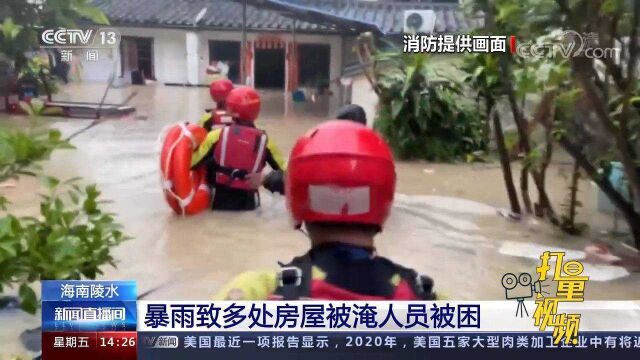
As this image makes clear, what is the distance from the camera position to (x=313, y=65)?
2.07 m

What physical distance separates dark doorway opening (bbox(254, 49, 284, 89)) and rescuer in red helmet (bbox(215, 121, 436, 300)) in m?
0.36

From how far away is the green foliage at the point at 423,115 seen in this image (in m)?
2.05

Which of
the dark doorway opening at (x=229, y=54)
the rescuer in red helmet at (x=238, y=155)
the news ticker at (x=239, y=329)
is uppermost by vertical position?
the dark doorway opening at (x=229, y=54)

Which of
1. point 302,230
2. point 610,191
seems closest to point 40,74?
point 302,230

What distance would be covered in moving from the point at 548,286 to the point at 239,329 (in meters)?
0.73

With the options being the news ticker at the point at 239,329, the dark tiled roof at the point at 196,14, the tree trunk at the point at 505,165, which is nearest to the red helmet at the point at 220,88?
the dark tiled roof at the point at 196,14

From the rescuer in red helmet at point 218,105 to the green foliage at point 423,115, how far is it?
376 millimetres

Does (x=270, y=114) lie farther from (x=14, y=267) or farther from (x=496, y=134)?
(x=14, y=267)

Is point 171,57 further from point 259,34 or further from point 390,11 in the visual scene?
point 390,11

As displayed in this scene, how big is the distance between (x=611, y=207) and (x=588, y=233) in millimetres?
100

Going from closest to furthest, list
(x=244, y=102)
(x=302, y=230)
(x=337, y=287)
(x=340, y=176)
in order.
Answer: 1. (x=340, y=176)
2. (x=337, y=287)
3. (x=302, y=230)
4. (x=244, y=102)

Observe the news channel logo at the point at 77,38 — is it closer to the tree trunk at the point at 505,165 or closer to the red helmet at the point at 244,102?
the red helmet at the point at 244,102

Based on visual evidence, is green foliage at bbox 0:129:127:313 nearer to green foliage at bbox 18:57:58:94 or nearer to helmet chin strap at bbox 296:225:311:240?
green foliage at bbox 18:57:58:94
